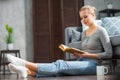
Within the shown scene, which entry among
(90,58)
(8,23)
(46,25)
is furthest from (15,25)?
(90,58)

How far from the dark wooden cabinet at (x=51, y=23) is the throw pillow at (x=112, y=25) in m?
2.29

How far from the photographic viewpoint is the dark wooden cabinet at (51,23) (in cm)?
569

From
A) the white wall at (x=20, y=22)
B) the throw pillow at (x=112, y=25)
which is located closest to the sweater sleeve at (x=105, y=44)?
the throw pillow at (x=112, y=25)

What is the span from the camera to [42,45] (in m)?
5.77

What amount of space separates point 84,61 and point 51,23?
3.64 m

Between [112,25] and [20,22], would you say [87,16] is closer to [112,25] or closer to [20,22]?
[112,25]

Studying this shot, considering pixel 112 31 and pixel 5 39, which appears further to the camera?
pixel 5 39

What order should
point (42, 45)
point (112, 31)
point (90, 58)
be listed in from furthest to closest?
point (42, 45)
point (112, 31)
point (90, 58)

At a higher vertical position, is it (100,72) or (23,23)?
(23,23)

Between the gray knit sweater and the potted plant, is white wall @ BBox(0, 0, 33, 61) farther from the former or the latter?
the gray knit sweater

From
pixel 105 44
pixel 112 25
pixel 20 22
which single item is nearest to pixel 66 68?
pixel 105 44

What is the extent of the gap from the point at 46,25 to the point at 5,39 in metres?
0.90

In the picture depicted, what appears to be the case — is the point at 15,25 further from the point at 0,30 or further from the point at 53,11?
the point at 53,11

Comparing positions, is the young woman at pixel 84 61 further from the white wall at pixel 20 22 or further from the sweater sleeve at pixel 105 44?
the white wall at pixel 20 22
